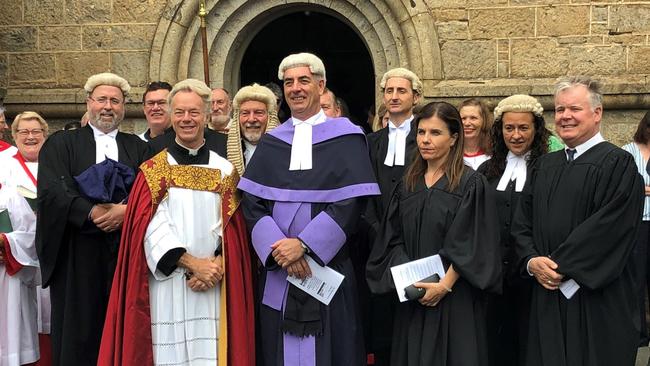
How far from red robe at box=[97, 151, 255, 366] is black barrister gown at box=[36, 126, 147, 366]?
36 centimetres

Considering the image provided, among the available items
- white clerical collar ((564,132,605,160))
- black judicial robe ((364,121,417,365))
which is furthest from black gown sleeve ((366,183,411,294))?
white clerical collar ((564,132,605,160))

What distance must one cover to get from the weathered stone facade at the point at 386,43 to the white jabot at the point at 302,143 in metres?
3.63

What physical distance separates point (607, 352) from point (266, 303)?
1.77 m

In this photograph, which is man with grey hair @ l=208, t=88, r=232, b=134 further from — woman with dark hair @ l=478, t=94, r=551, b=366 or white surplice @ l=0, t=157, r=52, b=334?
woman with dark hair @ l=478, t=94, r=551, b=366

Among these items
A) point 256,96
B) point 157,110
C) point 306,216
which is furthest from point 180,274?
point 157,110

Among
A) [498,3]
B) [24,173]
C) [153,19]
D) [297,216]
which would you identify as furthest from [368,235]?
[153,19]

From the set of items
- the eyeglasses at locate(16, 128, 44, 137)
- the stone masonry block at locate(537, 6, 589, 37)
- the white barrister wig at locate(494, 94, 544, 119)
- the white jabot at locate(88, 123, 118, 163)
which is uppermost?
the stone masonry block at locate(537, 6, 589, 37)

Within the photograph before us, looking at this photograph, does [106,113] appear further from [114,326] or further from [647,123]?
[647,123]

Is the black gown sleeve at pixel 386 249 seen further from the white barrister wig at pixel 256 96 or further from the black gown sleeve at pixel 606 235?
the white barrister wig at pixel 256 96

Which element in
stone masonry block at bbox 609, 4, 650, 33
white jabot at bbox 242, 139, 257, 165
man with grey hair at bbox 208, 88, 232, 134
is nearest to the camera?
white jabot at bbox 242, 139, 257, 165

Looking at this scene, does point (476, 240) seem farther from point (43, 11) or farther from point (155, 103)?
point (43, 11)

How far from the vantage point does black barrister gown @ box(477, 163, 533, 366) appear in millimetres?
4637

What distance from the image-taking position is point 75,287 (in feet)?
15.7

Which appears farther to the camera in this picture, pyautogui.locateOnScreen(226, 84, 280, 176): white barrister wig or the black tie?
pyautogui.locateOnScreen(226, 84, 280, 176): white barrister wig
